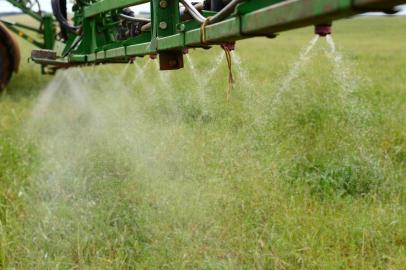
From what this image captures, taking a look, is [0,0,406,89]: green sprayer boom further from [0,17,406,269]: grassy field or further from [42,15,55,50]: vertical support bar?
[42,15,55,50]: vertical support bar

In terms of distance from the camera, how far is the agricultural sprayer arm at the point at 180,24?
4.82ft

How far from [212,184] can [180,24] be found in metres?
1.25

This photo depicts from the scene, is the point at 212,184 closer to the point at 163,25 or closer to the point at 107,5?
the point at 163,25

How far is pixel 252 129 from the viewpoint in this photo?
439cm

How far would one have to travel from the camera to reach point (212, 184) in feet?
11.4

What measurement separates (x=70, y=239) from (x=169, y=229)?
55cm

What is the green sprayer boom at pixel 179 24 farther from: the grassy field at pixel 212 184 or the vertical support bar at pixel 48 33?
the vertical support bar at pixel 48 33

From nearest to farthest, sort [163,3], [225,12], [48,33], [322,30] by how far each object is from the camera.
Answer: [322,30] → [225,12] → [163,3] → [48,33]

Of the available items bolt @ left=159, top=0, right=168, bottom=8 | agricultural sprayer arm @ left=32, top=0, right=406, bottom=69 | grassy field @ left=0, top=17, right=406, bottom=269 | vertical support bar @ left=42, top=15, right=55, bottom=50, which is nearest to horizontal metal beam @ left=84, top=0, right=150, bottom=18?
agricultural sprayer arm @ left=32, top=0, right=406, bottom=69

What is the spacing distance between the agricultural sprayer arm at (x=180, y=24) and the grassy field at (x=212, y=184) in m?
0.50

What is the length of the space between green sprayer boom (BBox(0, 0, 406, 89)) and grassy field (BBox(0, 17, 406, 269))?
50cm

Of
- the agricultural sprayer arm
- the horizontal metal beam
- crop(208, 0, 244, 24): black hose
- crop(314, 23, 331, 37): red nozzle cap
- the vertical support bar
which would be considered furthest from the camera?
the vertical support bar

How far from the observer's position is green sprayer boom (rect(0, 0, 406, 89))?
1.48 meters

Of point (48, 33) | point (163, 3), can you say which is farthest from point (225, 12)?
point (48, 33)
